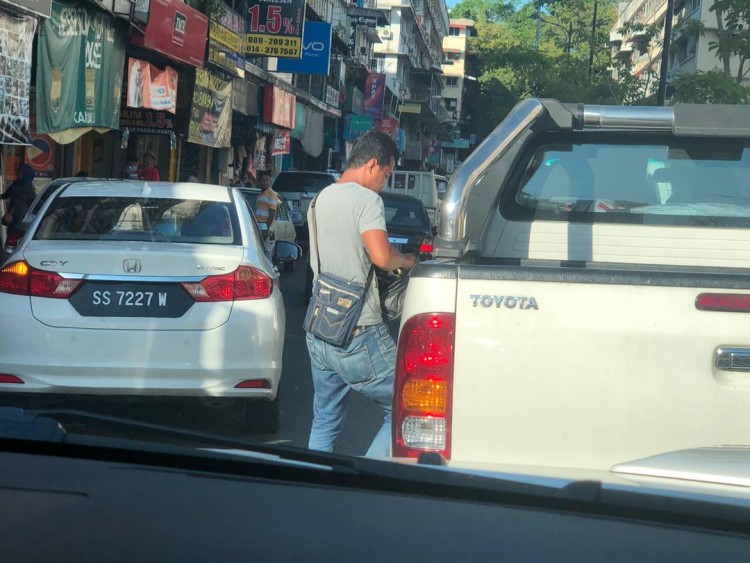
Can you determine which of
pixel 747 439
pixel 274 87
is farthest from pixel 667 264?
pixel 274 87

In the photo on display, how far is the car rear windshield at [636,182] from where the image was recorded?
14.2 ft

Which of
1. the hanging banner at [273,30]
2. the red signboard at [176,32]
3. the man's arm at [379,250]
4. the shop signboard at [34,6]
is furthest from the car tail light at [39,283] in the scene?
the hanging banner at [273,30]

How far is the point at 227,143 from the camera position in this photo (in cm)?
2277

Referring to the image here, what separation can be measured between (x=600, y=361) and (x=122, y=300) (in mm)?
3702

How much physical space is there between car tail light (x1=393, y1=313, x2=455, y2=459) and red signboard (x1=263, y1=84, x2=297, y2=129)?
2521 cm

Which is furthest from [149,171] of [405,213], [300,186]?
[300,186]

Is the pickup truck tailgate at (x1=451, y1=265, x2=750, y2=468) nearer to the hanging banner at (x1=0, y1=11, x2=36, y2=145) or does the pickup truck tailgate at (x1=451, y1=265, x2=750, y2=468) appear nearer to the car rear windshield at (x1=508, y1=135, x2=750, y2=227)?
the car rear windshield at (x1=508, y1=135, x2=750, y2=227)

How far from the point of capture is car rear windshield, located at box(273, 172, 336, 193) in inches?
948

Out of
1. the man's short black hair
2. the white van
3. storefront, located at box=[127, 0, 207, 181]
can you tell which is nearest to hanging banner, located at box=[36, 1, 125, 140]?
storefront, located at box=[127, 0, 207, 181]

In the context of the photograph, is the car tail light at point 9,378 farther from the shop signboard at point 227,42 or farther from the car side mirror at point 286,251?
the shop signboard at point 227,42

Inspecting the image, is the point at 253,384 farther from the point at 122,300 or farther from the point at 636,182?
the point at 636,182

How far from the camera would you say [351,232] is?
4559 millimetres

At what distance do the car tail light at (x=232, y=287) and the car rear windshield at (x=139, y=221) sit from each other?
40 cm

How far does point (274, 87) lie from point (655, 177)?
24.6 metres
